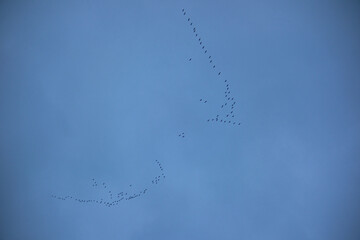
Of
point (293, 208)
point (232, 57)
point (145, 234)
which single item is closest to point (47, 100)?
point (145, 234)

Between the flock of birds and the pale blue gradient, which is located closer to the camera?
the pale blue gradient

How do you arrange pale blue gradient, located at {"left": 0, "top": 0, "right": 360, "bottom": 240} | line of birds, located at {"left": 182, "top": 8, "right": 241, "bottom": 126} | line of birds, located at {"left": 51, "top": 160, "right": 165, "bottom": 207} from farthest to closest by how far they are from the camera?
line of birds, located at {"left": 51, "top": 160, "right": 165, "bottom": 207}, line of birds, located at {"left": 182, "top": 8, "right": 241, "bottom": 126}, pale blue gradient, located at {"left": 0, "top": 0, "right": 360, "bottom": 240}

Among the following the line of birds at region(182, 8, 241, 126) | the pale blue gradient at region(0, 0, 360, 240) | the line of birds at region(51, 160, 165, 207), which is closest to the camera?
the pale blue gradient at region(0, 0, 360, 240)

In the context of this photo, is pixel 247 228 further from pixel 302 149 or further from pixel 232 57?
pixel 232 57

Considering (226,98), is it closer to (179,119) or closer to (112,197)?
(179,119)

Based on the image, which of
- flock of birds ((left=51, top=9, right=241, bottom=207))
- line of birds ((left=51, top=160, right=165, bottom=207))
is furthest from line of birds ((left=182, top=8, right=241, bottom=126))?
line of birds ((left=51, top=160, right=165, bottom=207))

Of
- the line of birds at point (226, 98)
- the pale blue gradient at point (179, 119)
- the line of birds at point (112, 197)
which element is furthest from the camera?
the line of birds at point (112, 197)

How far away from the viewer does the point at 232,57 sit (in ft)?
17.0

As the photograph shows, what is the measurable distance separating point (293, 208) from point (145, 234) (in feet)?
9.97

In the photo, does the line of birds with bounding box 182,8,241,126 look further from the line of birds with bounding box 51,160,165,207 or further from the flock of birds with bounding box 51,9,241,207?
the line of birds with bounding box 51,160,165,207

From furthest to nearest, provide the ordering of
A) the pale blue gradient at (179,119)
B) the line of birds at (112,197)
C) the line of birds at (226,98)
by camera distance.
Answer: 1. the line of birds at (112,197)
2. the line of birds at (226,98)
3. the pale blue gradient at (179,119)

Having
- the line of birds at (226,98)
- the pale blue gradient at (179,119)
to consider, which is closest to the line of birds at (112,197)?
the pale blue gradient at (179,119)

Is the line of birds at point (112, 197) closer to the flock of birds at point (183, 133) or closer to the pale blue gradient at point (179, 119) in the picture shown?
the flock of birds at point (183, 133)

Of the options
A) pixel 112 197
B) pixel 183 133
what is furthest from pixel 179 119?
pixel 112 197
